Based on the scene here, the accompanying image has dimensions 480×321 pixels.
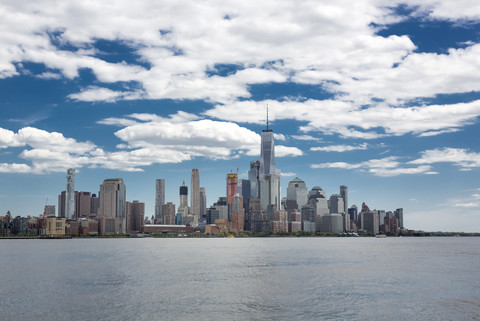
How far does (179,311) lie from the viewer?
63.4 meters

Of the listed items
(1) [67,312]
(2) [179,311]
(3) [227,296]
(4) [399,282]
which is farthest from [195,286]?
(4) [399,282]

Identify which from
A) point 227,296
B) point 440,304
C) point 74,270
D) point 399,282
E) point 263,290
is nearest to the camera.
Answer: point 440,304

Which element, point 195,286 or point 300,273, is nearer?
point 195,286

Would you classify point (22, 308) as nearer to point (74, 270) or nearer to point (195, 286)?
point (195, 286)

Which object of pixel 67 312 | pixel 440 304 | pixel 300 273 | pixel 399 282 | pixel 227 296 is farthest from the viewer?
pixel 300 273

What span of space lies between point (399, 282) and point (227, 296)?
3758 cm

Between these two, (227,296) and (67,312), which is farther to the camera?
(227,296)

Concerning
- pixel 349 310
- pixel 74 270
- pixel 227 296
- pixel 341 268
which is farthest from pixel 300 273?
pixel 74 270

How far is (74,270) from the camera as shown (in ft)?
377

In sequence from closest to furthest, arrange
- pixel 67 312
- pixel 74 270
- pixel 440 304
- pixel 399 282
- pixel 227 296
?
pixel 67 312, pixel 440 304, pixel 227 296, pixel 399 282, pixel 74 270

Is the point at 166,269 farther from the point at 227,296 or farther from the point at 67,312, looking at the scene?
the point at 67,312

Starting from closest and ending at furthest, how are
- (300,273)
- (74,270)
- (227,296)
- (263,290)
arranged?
(227,296) → (263,290) → (300,273) → (74,270)

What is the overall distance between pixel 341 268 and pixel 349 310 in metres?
58.4

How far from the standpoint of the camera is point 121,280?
94.1m
